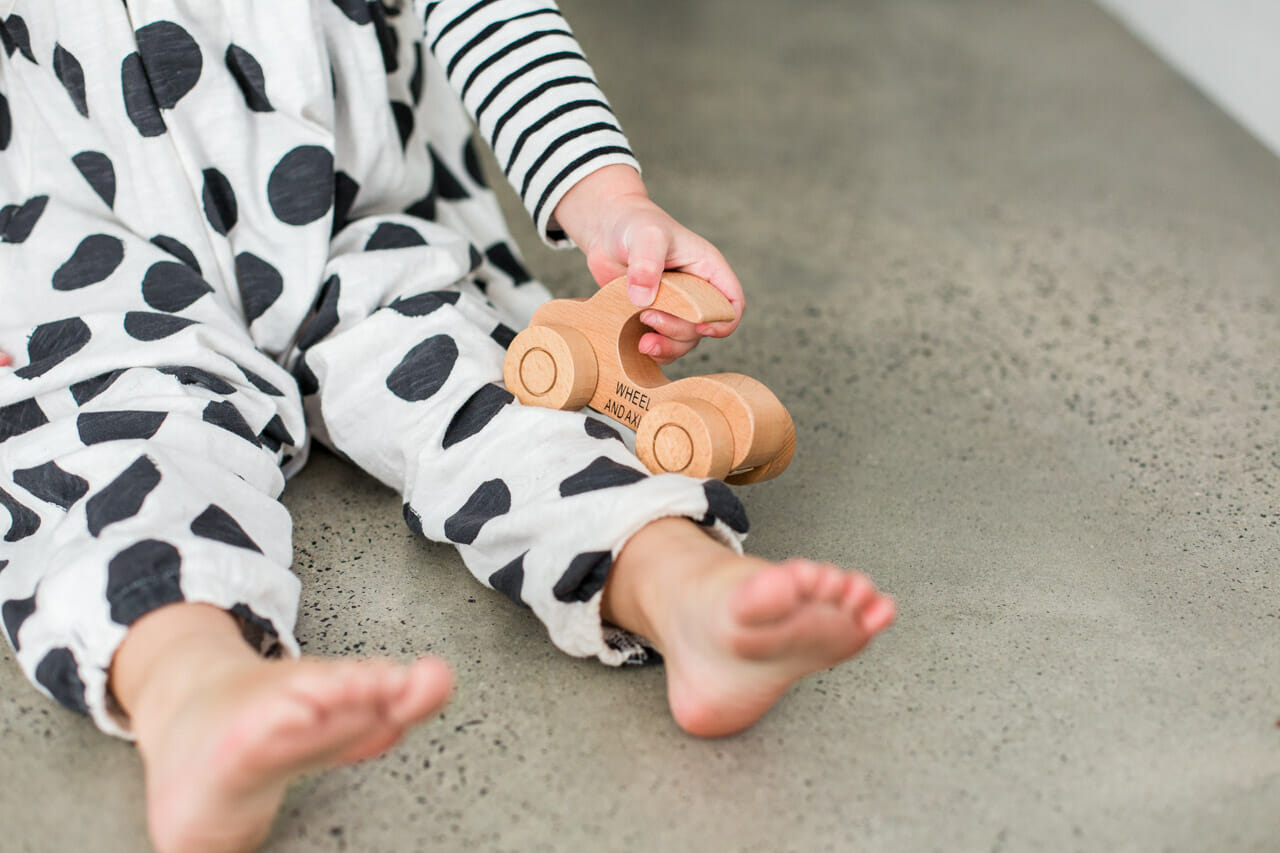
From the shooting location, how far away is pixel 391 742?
1.60 ft

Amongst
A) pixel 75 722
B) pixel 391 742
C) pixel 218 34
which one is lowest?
pixel 75 722

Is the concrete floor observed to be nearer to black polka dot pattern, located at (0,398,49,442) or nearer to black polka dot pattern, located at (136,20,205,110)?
black polka dot pattern, located at (0,398,49,442)

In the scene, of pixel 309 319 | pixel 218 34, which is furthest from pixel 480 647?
pixel 218 34

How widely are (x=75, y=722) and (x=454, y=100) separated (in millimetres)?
549

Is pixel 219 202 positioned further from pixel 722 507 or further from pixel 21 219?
pixel 722 507

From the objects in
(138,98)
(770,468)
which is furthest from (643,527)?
(138,98)

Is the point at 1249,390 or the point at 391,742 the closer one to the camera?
the point at 391,742

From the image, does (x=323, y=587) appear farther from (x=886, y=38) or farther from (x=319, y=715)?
(x=886, y=38)

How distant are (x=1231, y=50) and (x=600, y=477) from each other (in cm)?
145

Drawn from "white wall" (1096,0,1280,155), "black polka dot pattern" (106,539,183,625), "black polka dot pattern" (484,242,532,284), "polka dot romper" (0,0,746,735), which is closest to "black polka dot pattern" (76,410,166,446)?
"polka dot romper" (0,0,746,735)

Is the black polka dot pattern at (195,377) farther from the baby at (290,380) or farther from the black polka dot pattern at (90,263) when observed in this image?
the black polka dot pattern at (90,263)

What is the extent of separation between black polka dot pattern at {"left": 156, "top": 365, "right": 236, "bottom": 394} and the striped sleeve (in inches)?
9.4

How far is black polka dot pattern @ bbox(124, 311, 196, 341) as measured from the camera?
0.68 metres

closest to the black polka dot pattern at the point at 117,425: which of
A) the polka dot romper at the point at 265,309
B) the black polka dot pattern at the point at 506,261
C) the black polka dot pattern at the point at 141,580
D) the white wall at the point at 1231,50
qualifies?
the polka dot romper at the point at 265,309
